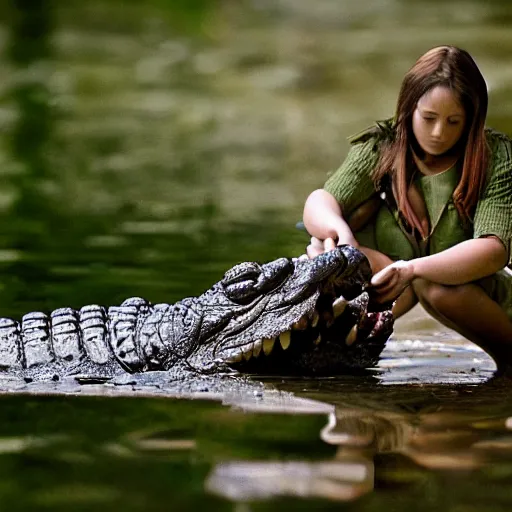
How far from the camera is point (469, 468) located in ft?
9.53

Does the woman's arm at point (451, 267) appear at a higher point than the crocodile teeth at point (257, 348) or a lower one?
higher

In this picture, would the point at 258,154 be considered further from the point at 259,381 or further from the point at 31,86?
the point at 259,381

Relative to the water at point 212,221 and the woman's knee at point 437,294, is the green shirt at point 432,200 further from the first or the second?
the water at point 212,221

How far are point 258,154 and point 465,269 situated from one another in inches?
318

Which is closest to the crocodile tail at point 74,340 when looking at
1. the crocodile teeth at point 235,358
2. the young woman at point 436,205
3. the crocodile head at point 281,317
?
the crocodile head at point 281,317

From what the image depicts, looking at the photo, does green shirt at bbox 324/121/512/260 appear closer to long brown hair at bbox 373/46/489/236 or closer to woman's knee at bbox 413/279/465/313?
long brown hair at bbox 373/46/489/236

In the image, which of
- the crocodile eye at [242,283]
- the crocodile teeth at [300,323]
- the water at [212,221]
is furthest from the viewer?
the crocodile eye at [242,283]

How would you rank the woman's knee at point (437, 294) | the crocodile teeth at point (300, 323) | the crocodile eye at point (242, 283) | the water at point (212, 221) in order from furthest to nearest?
the woman's knee at point (437, 294), the crocodile eye at point (242, 283), the crocodile teeth at point (300, 323), the water at point (212, 221)

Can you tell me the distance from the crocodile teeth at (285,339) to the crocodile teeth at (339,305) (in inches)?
7.8

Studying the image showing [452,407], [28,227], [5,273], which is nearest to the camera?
[452,407]

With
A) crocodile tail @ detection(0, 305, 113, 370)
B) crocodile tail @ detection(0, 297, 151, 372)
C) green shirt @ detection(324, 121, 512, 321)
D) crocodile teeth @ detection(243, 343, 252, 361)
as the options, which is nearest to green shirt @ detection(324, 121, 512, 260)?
green shirt @ detection(324, 121, 512, 321)

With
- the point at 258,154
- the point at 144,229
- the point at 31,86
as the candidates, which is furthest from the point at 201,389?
the point at 31,86

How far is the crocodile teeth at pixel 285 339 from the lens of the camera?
13.4 feet

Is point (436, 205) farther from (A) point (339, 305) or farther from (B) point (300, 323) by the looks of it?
(B) point (300, 323)
